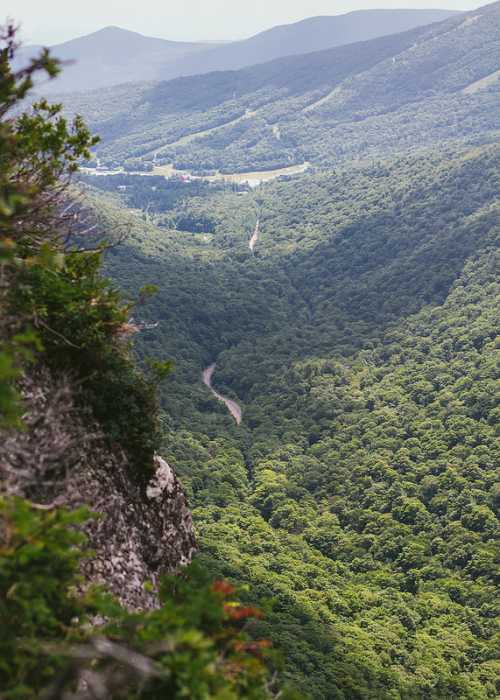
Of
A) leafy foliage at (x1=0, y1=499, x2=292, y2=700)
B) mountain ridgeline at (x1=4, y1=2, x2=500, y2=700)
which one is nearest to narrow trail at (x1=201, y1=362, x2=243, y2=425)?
mountain ridgeline at (x1=4, y1=2, x2=500, y2=700)

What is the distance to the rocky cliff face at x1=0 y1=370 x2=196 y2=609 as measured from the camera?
38.9 ft

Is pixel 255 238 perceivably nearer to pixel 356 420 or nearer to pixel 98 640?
pixel 356 420

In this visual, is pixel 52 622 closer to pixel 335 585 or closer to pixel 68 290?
pixel 68 290

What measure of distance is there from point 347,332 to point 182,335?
31912 mm

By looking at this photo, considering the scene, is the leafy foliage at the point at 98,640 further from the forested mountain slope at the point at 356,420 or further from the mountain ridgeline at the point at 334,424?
the forested mountain slope at the point at 356,420

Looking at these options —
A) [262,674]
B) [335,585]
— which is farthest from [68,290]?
[335,585]

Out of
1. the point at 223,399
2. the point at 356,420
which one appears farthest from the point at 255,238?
the point at 356,420

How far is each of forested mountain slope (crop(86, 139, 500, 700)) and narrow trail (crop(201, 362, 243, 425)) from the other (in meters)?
1.37

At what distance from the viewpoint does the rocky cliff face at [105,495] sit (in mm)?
11859

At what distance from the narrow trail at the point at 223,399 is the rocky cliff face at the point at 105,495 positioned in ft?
251

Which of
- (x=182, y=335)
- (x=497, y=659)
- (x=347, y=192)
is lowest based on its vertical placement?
(x=497, y=659)

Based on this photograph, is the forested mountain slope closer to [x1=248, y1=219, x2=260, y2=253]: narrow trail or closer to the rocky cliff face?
[x1=248, y1=219, x2=260, y2=253]: narrow trail

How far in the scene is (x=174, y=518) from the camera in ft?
65.1

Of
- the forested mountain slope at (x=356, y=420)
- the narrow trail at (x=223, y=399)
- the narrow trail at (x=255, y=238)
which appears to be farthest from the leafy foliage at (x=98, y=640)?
the narrow trail at (x=255, y=238)
